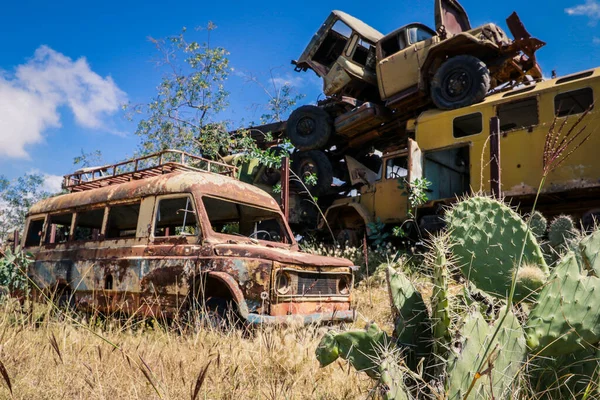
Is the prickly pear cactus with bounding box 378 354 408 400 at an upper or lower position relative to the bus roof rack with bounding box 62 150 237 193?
lower

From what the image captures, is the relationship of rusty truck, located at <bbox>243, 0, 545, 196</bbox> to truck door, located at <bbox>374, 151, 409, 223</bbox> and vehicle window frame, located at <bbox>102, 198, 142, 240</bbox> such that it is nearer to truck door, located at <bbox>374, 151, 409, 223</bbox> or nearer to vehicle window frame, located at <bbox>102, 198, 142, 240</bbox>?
truck door, located at <bbox>374, 151, 409, 223</bbox>

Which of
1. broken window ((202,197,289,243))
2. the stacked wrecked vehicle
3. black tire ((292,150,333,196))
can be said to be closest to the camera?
broken window ((202,197,289,243))

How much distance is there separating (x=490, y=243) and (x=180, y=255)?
2.87 m

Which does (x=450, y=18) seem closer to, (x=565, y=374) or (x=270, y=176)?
(x=270, y=176)

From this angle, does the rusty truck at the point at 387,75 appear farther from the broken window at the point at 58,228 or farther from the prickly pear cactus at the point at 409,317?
the prickly pear cactus at the point at 409,317

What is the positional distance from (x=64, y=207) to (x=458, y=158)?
714 cm

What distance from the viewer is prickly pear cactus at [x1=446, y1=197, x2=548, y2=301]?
2.56 metres

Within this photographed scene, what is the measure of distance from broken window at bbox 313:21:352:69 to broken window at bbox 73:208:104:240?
290 inches

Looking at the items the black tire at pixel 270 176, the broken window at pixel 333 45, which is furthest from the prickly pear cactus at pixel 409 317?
the broken window at pixel 333 45

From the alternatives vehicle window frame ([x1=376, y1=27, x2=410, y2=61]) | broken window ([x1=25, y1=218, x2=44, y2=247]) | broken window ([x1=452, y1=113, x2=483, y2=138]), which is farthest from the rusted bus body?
vehicle window frame ([x1=376, y1=27, x2=410, y2=61])

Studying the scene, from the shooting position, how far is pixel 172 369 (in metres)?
2.69

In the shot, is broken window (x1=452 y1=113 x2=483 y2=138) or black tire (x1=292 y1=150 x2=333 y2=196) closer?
broken window (x1=452 y1=113 x2=483 y2=138)

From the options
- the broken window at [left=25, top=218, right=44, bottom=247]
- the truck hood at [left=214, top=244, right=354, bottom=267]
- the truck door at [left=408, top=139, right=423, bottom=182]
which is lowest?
the truck hood at [left=214, top=244, right=354, bottom=267]

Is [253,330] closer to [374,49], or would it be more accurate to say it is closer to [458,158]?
[458,158]
